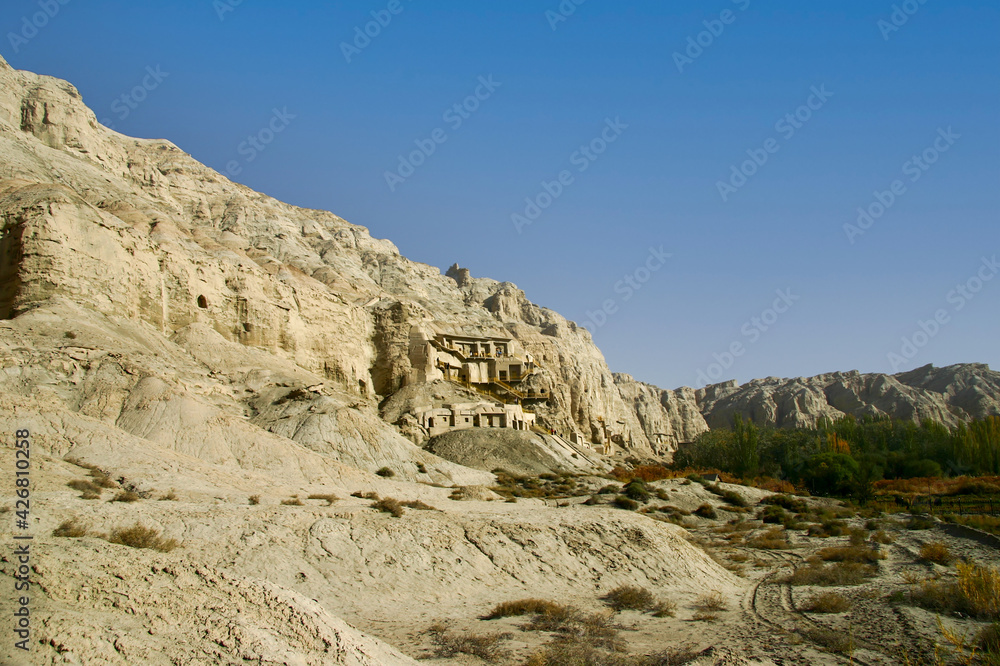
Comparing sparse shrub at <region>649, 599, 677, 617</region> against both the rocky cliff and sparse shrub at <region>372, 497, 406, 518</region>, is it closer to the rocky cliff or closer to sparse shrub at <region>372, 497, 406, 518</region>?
sparse shrub at <region>372, 497, 406, 518</region>

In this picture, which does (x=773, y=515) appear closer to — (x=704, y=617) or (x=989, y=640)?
(x=704, y=617)

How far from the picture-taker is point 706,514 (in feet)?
109

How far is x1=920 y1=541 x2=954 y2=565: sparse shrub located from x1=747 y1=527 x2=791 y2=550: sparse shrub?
4845 millimetres

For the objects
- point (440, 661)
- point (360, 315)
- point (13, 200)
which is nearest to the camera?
point (440, 661)

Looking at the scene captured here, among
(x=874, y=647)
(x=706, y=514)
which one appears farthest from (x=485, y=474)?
(x=874, y=647)

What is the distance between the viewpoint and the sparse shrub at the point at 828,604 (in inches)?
566

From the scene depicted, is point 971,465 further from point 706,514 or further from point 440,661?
point 440,661

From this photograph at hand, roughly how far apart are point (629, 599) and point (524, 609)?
2879 mm

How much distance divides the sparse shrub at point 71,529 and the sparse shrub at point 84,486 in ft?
12.2

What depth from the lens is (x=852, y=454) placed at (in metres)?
61.0

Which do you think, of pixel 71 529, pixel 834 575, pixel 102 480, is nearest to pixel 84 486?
pixel 102 480

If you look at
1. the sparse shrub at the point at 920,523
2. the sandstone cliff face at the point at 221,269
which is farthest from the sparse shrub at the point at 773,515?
the sandstone cliff face at the point at 221,269

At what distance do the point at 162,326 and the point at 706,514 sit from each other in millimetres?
37560

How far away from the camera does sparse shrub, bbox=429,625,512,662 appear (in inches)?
432
